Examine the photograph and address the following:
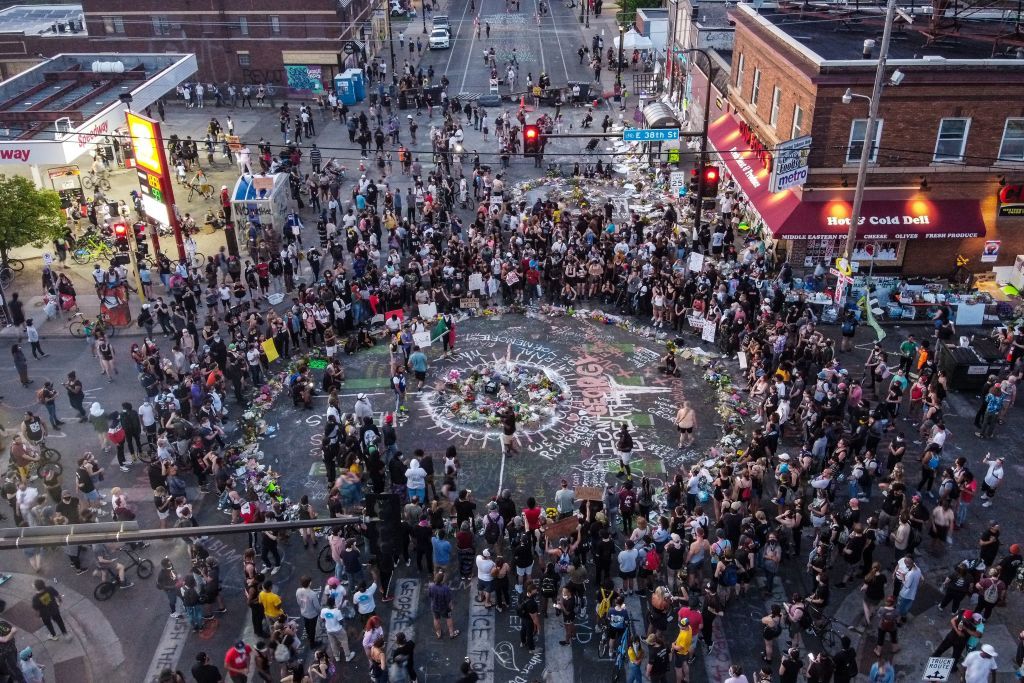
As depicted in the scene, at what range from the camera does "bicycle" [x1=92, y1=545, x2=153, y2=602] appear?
18.1 meters

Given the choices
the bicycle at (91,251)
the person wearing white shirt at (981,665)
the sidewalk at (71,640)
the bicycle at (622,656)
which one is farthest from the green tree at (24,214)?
the person wearing white shirt at (981,665)

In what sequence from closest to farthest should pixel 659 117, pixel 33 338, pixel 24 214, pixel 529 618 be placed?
pixel 529 618
pixel 33 338
pixel 24 214
pixel 659 117

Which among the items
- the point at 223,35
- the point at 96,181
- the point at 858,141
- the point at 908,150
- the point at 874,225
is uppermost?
the point at 858,141

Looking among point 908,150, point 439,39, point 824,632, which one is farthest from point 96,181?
point 824,632

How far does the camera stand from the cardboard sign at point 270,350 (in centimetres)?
2591

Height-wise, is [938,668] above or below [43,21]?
below

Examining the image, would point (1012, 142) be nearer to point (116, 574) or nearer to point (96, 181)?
point (116, 574)

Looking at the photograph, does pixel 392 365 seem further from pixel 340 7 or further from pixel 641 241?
pixel 340 7

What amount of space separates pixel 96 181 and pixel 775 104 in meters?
31.7

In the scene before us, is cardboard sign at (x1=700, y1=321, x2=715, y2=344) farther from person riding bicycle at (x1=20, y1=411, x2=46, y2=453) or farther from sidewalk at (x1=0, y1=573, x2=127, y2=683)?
person riding bicycle at (x1=20, y1=411, x2=46, y2=453)

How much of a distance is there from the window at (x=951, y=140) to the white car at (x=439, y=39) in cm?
5183

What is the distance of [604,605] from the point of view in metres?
16.3

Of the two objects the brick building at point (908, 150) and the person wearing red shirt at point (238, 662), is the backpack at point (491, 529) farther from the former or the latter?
the brick building at point (908, 150)

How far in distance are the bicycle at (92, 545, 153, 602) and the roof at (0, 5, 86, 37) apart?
51443 mm
